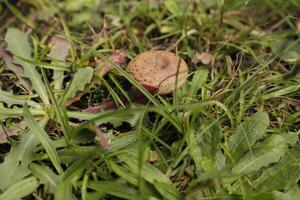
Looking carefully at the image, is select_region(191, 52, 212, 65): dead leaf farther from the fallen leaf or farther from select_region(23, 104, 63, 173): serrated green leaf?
select_region(23, 104, 63, 173): serrated green leaf

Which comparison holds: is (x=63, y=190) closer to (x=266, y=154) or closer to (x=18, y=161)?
(x=18, y=161)

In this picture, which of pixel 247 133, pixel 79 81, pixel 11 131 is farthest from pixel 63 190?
pixel 247 133

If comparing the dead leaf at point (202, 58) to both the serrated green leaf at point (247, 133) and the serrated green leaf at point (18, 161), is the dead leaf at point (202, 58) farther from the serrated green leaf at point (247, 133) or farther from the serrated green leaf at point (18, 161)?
the serrated green leaf at point (18, 161)

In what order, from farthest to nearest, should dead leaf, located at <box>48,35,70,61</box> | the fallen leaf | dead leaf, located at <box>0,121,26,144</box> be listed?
dead leaf, located at <box>48,35,70,61</box>
the fallen leaf
dead leaf, located at <box>0,121,26,144</box>

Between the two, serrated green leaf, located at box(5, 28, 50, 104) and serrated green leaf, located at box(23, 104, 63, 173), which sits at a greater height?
serrated green leaf, located at box(5, 28, 50, 104)

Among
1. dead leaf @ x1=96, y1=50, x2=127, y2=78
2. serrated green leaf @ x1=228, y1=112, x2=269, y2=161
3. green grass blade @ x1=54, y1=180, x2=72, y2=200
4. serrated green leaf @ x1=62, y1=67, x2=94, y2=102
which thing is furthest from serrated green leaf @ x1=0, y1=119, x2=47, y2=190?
serrated green leaf @ x1=228, y1=112, x2=269, y2=161

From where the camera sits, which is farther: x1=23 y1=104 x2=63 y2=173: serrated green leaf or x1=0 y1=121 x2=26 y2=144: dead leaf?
x1=0 y1=121 x2=26 y2=144: dead leaf

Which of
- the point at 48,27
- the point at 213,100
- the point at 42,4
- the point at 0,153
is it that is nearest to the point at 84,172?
the point at 0,153

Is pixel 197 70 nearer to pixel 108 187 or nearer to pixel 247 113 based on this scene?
pixel 247 113
